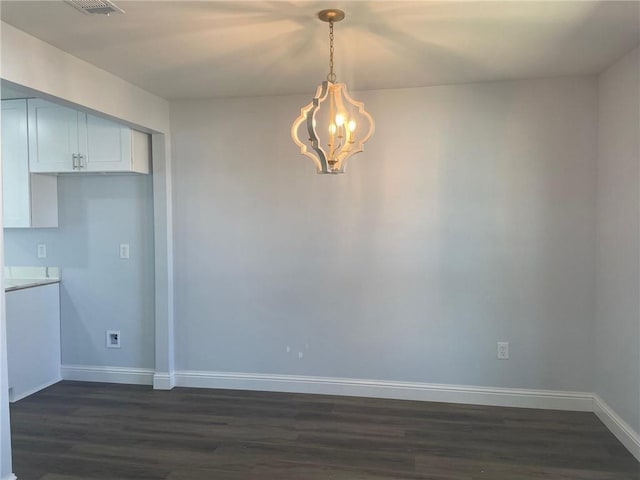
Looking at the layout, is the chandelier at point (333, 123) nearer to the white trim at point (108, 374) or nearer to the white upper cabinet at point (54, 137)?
the white upper cabinet at point (54, 137)

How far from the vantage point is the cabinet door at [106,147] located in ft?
11.7

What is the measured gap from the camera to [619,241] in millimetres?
2854

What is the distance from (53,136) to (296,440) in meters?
2.99

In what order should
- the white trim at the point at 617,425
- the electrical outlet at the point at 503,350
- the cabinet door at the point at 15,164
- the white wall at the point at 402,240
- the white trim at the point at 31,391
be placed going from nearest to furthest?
1. the white trim at the point at 617,425
2. the white wall at the point at 402,240
3. the electrical outlet at the point at 503,350
4. the white trim at the point at 31,391
5. the cabinet door at the point at 15,164

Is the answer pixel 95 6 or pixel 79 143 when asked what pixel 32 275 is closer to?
pixel 79 143

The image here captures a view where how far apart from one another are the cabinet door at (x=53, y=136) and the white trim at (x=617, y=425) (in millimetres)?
4239

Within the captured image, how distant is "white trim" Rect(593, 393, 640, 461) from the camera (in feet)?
8.75

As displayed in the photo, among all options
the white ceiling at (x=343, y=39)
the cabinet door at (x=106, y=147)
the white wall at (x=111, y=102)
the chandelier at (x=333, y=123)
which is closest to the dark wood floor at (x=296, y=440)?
the white wall at (x=111, y=102)

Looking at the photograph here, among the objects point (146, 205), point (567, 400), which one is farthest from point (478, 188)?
point (146, 205)

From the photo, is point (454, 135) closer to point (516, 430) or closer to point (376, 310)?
point (376, 310)

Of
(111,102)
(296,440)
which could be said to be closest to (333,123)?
(111,102)

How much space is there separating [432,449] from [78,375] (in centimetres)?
306

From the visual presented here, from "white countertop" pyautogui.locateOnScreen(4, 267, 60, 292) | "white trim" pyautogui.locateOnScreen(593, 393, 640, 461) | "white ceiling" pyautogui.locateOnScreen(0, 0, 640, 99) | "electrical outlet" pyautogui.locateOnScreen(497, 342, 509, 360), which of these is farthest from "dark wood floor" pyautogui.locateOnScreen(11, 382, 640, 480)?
"white ceiling" pyautogui.locateOnScreen(0, 0, 640, 99)

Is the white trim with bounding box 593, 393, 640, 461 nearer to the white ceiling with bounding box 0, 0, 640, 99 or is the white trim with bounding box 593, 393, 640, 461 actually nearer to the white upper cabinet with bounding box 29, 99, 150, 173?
the white ceiling with bounding box 0, 0, 640, 99
